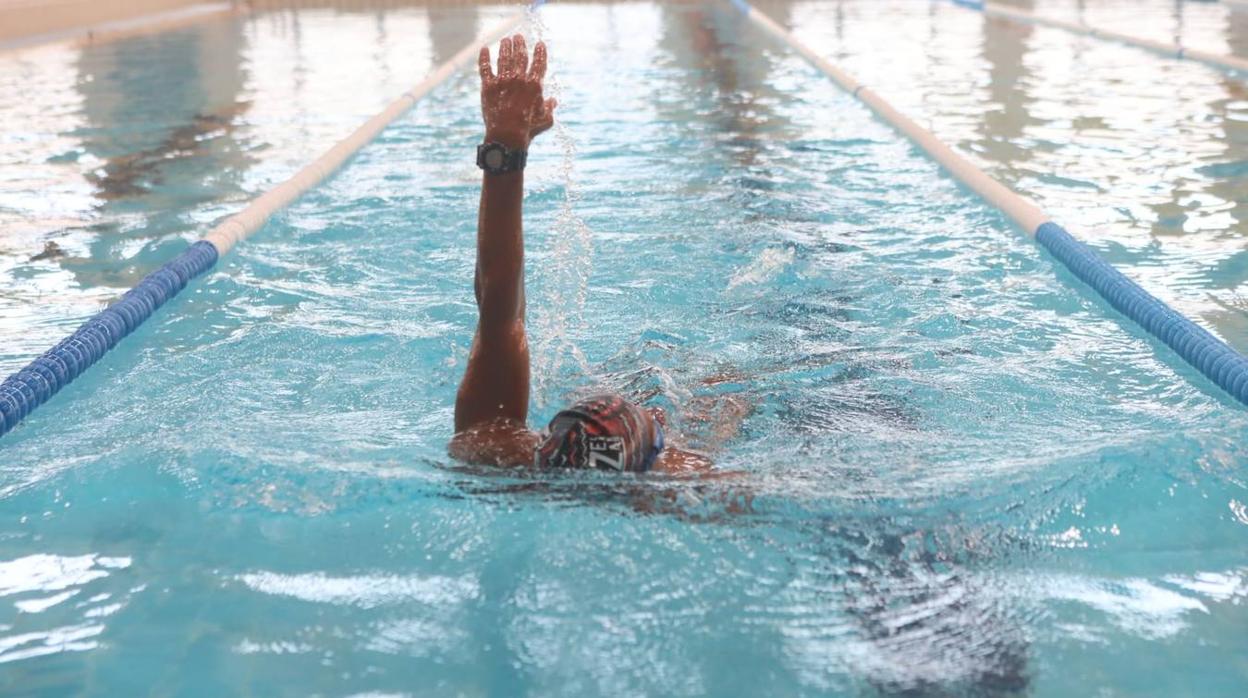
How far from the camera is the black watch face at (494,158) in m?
2.33

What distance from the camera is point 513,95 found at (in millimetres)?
2377

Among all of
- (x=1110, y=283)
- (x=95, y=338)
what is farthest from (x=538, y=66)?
(x=1110, y=283)

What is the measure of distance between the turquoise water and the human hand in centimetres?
70

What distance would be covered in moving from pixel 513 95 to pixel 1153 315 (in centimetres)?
234

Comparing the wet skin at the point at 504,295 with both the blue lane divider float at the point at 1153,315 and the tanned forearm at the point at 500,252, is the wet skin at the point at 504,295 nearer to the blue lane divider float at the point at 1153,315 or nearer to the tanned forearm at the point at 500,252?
the tanned forearm at the point at 500,252

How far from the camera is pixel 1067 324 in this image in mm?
3867

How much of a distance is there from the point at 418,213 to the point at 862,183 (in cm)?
222

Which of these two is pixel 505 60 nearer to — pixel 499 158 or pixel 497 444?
pixel 499 158

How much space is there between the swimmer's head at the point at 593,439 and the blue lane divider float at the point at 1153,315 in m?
1.79

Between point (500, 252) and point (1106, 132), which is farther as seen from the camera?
point (1106, 132)

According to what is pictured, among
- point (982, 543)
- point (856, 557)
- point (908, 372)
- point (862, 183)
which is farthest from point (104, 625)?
point (862, 183)

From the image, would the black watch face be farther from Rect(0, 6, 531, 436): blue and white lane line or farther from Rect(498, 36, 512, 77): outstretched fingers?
Rect(0, 6, 531, 436): blue and white lane line

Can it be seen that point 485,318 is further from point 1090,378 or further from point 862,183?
point 862,183

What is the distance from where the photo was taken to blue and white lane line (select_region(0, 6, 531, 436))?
3232mm
